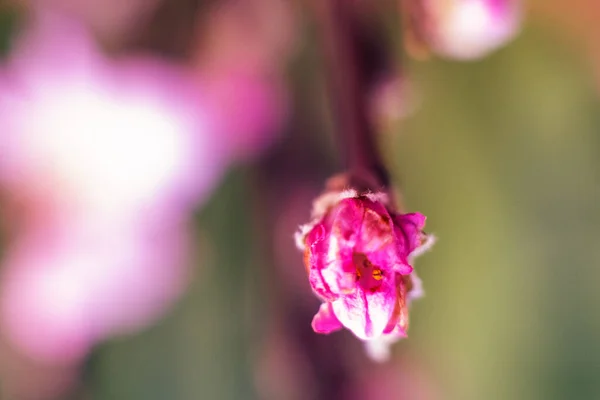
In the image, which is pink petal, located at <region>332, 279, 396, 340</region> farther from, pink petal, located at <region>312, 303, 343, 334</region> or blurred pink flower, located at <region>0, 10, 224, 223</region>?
blurred pink flower, located at <region>0, 10, 224, 223</region>

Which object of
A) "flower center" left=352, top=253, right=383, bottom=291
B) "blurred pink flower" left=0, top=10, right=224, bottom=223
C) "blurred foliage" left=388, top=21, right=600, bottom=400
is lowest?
"flower center" left=352, top=253, right=383, bottom=291

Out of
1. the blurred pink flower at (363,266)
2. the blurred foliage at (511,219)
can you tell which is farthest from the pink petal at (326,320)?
the blurred foliage at (511,219)

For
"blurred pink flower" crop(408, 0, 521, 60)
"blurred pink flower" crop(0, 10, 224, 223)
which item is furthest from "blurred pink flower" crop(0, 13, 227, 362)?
"blurred pink flower" crop(408, 0, 521, 60)

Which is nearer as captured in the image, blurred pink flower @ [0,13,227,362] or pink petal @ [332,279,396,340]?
pink petal @ [332,279,396,340]

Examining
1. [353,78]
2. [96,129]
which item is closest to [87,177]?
[96,129]

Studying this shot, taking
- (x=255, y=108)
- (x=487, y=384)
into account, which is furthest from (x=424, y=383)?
(x=255, y=108)

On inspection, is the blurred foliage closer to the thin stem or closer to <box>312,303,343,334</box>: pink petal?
the thin stem

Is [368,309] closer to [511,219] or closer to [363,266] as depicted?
[363,266]

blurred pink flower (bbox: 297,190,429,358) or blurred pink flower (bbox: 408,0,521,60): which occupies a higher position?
blurred pink flower (bbox: 408,0,521,60)
